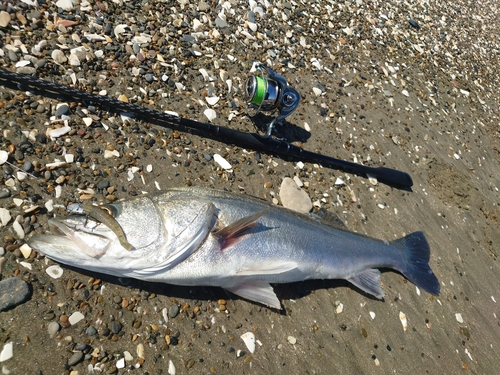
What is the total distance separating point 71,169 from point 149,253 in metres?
1.25

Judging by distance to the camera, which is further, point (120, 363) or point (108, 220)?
point (120, 363)

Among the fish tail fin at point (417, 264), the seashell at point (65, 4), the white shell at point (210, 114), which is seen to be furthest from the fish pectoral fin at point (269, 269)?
the seashell at point (65, 4)

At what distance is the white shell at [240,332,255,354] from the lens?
9.90 feet

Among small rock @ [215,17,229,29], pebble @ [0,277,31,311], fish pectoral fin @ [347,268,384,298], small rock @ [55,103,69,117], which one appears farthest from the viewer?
small rock @ [215,17,229,29]

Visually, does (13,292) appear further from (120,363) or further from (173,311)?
(173,311)

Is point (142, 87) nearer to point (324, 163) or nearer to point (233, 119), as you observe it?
point (233, 119)

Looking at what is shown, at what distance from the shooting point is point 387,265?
3881 mm

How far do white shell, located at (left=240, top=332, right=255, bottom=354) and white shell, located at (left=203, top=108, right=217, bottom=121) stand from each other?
2.43m

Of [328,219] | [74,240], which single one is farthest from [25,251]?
[328,219]

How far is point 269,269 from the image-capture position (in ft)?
9.56

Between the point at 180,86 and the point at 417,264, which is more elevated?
the point at 180,86

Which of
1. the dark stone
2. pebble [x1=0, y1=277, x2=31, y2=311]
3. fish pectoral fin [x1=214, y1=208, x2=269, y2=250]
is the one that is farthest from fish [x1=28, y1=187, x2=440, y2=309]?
the dark stone

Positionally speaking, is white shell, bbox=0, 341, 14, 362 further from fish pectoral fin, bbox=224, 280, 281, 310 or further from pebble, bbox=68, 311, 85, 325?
fish pectoral fin, bbox=224, 280, 281, 310

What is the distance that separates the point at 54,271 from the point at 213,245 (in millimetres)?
1239
